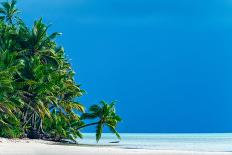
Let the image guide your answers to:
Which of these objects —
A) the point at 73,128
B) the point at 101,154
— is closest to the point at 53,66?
the point at 73,128

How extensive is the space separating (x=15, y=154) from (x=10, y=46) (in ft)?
99.6

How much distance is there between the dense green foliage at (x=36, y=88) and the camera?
169 feet

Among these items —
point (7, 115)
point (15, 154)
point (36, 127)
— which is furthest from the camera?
point (36, 127)

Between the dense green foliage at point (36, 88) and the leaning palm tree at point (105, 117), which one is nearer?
the dense green foliage at point (36, 88)

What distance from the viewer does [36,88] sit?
183ft

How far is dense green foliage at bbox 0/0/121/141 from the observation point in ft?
169

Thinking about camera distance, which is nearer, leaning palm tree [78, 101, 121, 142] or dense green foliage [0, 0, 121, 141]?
dense green foliage [0, 0, 121, 141]

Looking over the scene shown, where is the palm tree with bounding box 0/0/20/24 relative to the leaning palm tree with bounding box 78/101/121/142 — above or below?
above

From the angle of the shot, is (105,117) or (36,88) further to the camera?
(105,117)

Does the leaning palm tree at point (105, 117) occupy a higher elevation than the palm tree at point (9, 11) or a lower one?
lower

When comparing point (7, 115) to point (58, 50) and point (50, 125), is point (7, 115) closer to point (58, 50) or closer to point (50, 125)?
point (50, 125)

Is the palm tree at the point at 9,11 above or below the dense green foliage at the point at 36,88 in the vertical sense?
above

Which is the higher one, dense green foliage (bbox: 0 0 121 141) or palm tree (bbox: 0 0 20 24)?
palm tree (bbox: 0 0 20 24)

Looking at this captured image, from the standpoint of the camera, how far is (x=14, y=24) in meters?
69.3
